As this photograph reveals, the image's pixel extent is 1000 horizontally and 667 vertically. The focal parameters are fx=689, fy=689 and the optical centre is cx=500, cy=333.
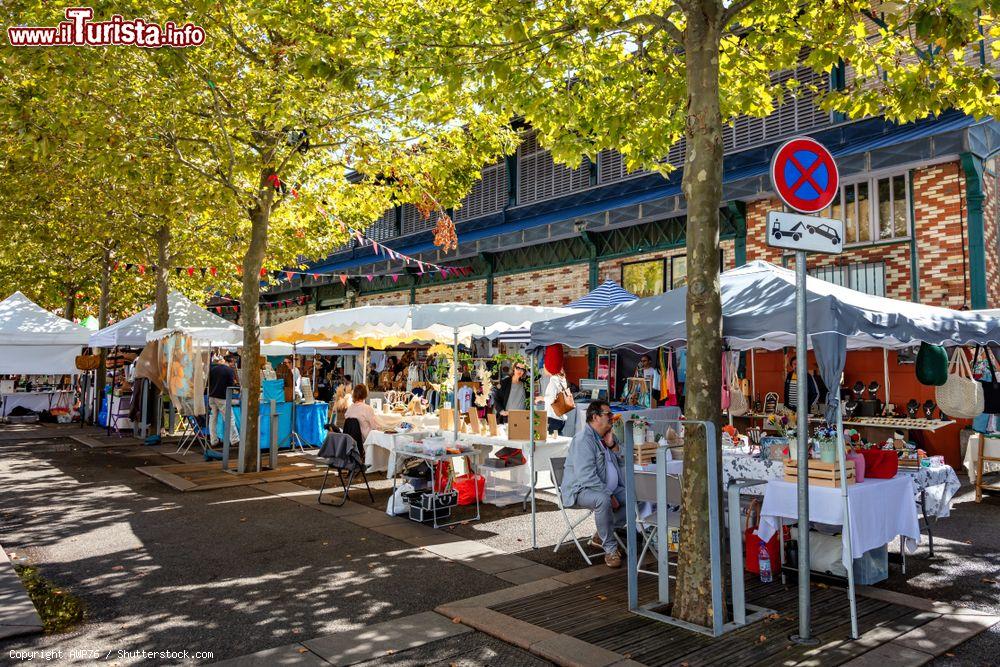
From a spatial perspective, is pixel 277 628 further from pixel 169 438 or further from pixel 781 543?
pixel 169 438

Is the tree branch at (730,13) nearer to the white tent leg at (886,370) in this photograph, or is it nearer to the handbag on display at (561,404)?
the handbag on display at (561,404)

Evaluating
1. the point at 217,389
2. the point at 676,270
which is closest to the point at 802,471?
the point at 217,389

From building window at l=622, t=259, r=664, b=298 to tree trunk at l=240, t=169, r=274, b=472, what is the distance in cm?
869

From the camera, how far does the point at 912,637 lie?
15.4 feet

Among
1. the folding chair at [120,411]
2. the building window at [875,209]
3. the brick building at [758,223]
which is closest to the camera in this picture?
the brick building at [758,223]

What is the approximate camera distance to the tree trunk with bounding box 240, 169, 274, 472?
1125cm

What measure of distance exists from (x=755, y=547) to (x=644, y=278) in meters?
10.9

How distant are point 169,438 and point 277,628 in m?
13.2

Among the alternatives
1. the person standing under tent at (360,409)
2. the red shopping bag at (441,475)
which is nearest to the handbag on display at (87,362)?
the person standing under tent at (360,409)

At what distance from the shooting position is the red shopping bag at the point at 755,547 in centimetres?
609

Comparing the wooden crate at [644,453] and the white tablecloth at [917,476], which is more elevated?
the wooden crate at [644,453]

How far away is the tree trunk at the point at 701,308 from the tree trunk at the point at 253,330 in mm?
8048

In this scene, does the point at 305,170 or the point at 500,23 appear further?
the point at 305,170

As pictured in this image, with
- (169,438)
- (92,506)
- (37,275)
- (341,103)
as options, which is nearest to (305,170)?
(341,103)
